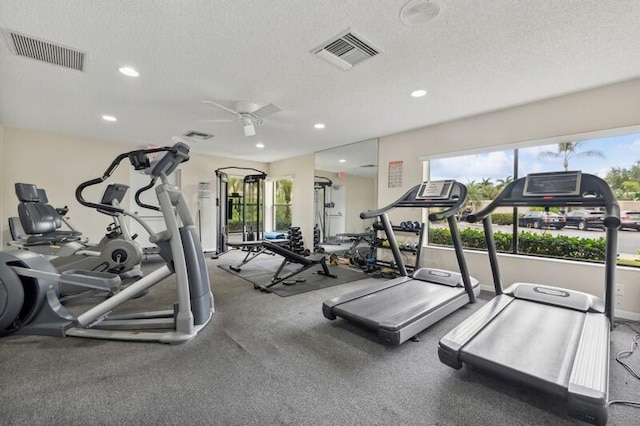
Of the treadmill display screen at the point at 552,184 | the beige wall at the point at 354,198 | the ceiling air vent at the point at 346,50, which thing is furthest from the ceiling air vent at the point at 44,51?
the beige wall at the point at 354,198

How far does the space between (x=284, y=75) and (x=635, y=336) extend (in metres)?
4.12

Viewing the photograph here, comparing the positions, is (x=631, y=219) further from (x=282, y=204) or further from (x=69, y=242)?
(x=69, y=242)

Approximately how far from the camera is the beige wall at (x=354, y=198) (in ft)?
23.7

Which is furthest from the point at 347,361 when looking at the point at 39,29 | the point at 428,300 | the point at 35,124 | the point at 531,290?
the point at 35,124

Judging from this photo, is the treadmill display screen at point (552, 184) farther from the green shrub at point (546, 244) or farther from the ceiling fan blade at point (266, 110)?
the ceiling fan blade at point (266, 110)

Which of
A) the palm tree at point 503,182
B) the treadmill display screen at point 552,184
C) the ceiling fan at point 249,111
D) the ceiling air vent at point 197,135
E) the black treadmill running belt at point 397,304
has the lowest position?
the black treadmill running belt at point 397,304

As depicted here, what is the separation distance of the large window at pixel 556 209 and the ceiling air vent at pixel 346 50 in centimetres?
269

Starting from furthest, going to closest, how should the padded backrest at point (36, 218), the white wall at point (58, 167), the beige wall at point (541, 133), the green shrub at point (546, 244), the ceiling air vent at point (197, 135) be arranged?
1. the ceiling air vent at point (197, 135)
2. the white wall at point (58, 167)
3. the padded backrest at point (36, 218)
4. the green shrub at point (546, 244)
5. the beige wall at point (541, 133)

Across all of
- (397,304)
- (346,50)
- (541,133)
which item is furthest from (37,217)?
(541,133)

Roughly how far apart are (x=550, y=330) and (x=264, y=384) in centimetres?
218

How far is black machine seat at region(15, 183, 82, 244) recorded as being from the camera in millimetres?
3826

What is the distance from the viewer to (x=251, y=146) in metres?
6.18

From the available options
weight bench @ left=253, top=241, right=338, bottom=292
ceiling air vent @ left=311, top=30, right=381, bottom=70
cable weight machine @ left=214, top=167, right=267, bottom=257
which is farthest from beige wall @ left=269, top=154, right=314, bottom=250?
ceiling air vent @ left=311, top=30, right=381, bottom=70

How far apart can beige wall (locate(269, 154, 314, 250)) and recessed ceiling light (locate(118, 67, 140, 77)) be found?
443cm
